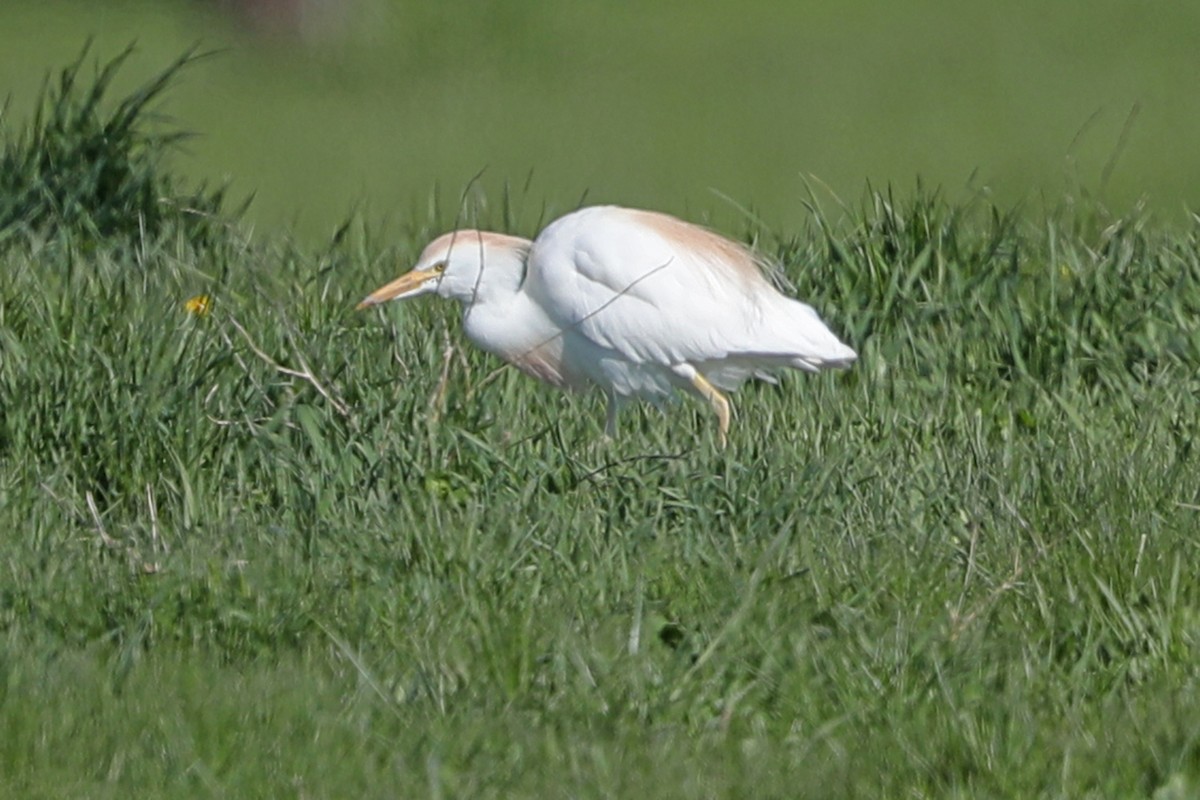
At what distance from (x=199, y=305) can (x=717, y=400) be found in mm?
1335

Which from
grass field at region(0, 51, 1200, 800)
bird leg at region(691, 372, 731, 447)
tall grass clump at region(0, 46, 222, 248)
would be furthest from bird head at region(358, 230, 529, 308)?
tall grass clump at region(0, 46, 222, 248)

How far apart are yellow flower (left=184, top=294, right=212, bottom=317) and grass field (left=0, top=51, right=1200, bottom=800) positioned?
0.14 feet

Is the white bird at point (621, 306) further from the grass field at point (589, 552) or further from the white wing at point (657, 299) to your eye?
the grass field at point (589, 552)

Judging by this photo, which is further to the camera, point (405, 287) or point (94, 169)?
point (94, 169)

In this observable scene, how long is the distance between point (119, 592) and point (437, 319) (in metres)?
1.82

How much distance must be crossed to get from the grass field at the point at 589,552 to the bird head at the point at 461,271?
0.13 m

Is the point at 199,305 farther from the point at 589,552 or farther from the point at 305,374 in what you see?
the point at 589,552

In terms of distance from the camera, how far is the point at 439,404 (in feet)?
14.8

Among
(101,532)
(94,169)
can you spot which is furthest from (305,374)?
(94,169)

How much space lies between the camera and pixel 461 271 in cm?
515

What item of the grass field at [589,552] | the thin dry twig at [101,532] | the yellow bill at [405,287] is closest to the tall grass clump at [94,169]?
the grass field at [589,552]

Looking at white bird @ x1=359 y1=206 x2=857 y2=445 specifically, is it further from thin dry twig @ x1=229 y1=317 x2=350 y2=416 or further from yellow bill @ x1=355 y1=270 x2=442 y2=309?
thin dry twig @ x1=229 y1=317 x2=350 y2=416

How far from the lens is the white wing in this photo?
5008mm

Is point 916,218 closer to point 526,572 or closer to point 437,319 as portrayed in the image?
point 437,319
